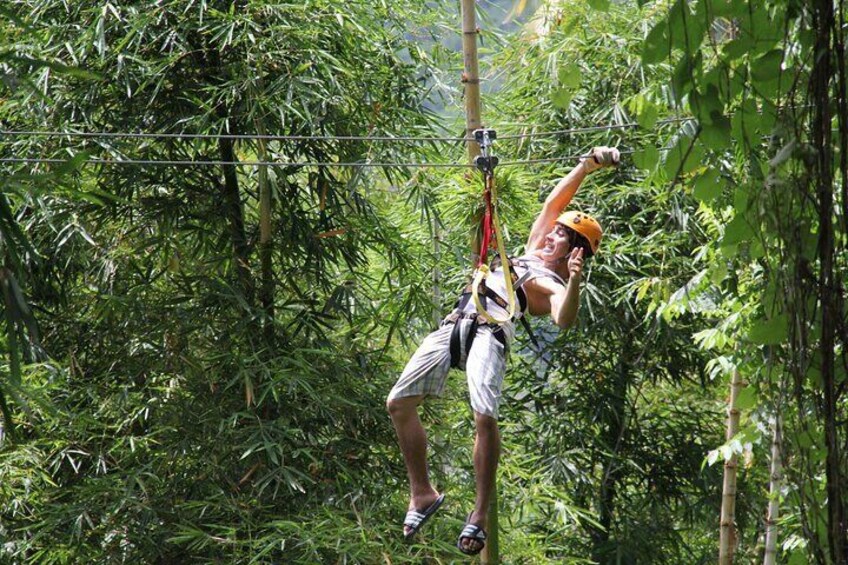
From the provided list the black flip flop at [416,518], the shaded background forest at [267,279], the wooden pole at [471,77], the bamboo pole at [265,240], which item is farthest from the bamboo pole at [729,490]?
the bamboo pole at [265,240]

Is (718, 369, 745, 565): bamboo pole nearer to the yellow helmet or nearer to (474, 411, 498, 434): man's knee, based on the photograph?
the yellow helmet

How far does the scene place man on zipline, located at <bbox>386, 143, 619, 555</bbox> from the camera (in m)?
3.29

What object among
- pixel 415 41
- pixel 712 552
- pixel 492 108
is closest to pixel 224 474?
pixel 415 41

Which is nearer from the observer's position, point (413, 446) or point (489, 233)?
point (413, 446)

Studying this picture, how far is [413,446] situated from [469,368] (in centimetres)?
29

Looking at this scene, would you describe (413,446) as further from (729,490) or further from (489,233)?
A: (729,490)

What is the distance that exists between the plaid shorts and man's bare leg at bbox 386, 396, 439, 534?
30 millimetres

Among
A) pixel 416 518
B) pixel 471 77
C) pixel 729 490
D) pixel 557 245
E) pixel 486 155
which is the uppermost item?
pixel 471 77

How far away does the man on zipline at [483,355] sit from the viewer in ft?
10.8

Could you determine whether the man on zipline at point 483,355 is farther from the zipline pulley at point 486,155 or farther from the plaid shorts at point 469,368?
the zipline pulley at point 486,155

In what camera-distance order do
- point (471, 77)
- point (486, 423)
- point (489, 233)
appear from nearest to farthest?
point (486, 423), point (489, 233), point (471, 77)

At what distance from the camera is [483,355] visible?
3.37 metres

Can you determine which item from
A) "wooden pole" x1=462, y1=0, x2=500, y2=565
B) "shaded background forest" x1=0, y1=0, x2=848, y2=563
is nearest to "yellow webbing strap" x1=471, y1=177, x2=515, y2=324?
"wooden pole" x1=462, y1=0, x2=500, y2=565

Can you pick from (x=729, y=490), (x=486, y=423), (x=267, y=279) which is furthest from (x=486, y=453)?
(x=267, y=279)
